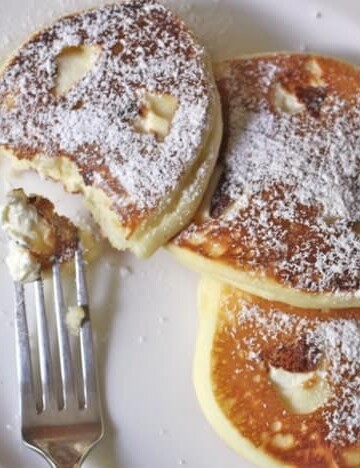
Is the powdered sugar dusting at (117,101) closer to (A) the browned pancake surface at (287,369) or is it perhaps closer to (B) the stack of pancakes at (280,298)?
(B) the stack of pancakes at (280,298)

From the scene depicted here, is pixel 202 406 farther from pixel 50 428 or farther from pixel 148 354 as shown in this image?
pixel 50 428

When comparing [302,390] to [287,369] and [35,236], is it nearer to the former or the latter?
[287,369]

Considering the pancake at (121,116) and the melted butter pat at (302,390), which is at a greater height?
the pancake at (121,116)

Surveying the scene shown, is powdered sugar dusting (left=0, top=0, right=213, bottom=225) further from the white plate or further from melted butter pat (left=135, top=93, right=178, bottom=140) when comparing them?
the white plate

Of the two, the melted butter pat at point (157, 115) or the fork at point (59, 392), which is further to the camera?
the melted butter pat at point (157, 115)

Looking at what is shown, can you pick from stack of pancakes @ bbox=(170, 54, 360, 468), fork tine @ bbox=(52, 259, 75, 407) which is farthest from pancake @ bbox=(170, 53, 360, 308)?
fork tine @ bbox=(52, 259, 75, 407)

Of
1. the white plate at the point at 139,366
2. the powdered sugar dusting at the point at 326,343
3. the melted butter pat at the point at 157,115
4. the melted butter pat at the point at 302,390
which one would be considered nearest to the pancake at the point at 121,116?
the melted butter pat at the point at 157,115
